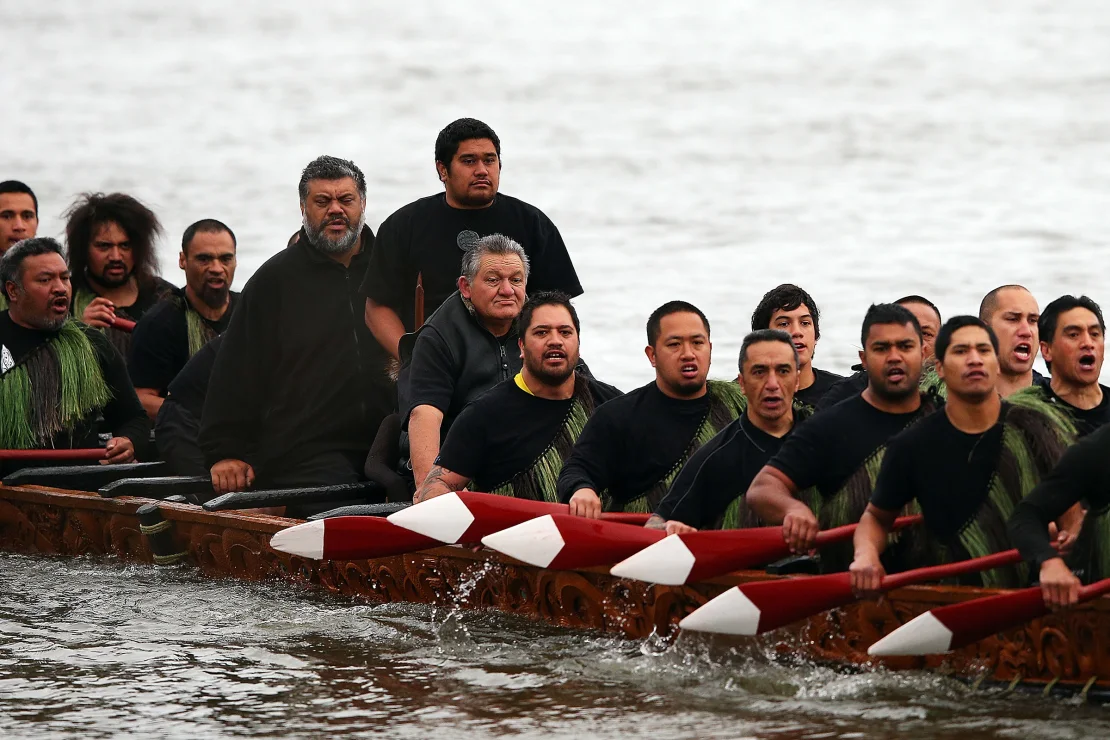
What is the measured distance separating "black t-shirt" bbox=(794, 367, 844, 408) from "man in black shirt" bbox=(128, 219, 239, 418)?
10.9 ft

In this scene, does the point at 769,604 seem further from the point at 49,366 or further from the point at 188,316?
the point at 188,316

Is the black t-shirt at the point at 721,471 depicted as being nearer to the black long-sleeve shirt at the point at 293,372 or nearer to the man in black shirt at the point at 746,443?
the man in black shirt at the point at 746,443

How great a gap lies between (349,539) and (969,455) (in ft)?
8.20

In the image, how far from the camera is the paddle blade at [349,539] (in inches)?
276

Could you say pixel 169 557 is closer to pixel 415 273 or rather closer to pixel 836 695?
pixel 415 273

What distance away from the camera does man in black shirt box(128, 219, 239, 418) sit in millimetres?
9336

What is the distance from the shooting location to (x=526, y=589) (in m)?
6.95

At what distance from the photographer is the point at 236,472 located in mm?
8203

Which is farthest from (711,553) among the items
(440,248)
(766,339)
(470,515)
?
(440,248)

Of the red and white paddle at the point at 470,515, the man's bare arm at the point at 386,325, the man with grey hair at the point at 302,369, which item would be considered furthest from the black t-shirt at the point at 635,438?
the man with grey hair at the point at 302,369

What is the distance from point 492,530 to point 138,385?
344cm

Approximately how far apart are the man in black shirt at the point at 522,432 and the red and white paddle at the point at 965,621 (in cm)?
183

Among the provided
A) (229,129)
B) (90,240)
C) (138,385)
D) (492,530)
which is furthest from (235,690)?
(229,129)

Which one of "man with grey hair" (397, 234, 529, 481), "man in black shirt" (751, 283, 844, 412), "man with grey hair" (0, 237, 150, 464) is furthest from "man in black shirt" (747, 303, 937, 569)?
"man with grey hair" (0, 237, 150, 464)
